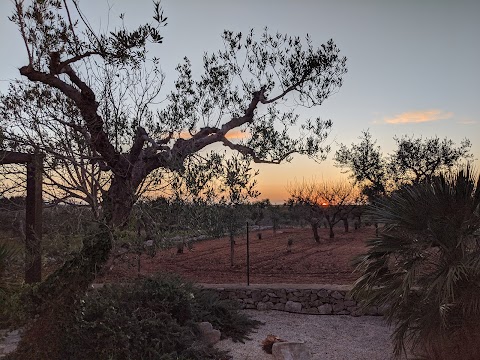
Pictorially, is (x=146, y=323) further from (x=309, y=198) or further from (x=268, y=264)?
(x=309, y=198)

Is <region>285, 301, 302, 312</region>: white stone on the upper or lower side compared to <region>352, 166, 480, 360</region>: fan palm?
lower

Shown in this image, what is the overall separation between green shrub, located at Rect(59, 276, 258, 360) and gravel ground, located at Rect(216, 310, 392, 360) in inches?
18.7

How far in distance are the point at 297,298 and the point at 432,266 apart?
5.15 meters

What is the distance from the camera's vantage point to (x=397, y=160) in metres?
22.0

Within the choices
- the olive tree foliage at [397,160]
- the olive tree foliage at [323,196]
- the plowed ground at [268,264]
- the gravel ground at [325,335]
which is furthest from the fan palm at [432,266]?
the olive tree foliage at [323,196]

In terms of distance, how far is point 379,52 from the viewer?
10578mm

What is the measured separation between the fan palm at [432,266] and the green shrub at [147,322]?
286cm

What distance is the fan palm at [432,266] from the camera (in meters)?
6.09

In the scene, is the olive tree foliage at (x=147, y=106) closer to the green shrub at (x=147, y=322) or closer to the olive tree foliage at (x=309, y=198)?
the green shrub at (x=147, y=322)

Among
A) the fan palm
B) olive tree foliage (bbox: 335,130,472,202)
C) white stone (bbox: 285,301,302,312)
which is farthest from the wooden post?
olive tree foliage (bbox: 335,130,472,202)

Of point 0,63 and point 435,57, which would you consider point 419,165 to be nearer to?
point 435,57

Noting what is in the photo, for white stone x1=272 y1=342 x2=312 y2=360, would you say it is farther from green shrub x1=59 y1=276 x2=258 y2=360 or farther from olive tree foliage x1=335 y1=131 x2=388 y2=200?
olive tree foliage x1=335 y1=131 x2=388 y2=200

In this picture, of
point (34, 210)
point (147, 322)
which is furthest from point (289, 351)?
point (34, 210)

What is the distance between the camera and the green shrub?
6.92 m
